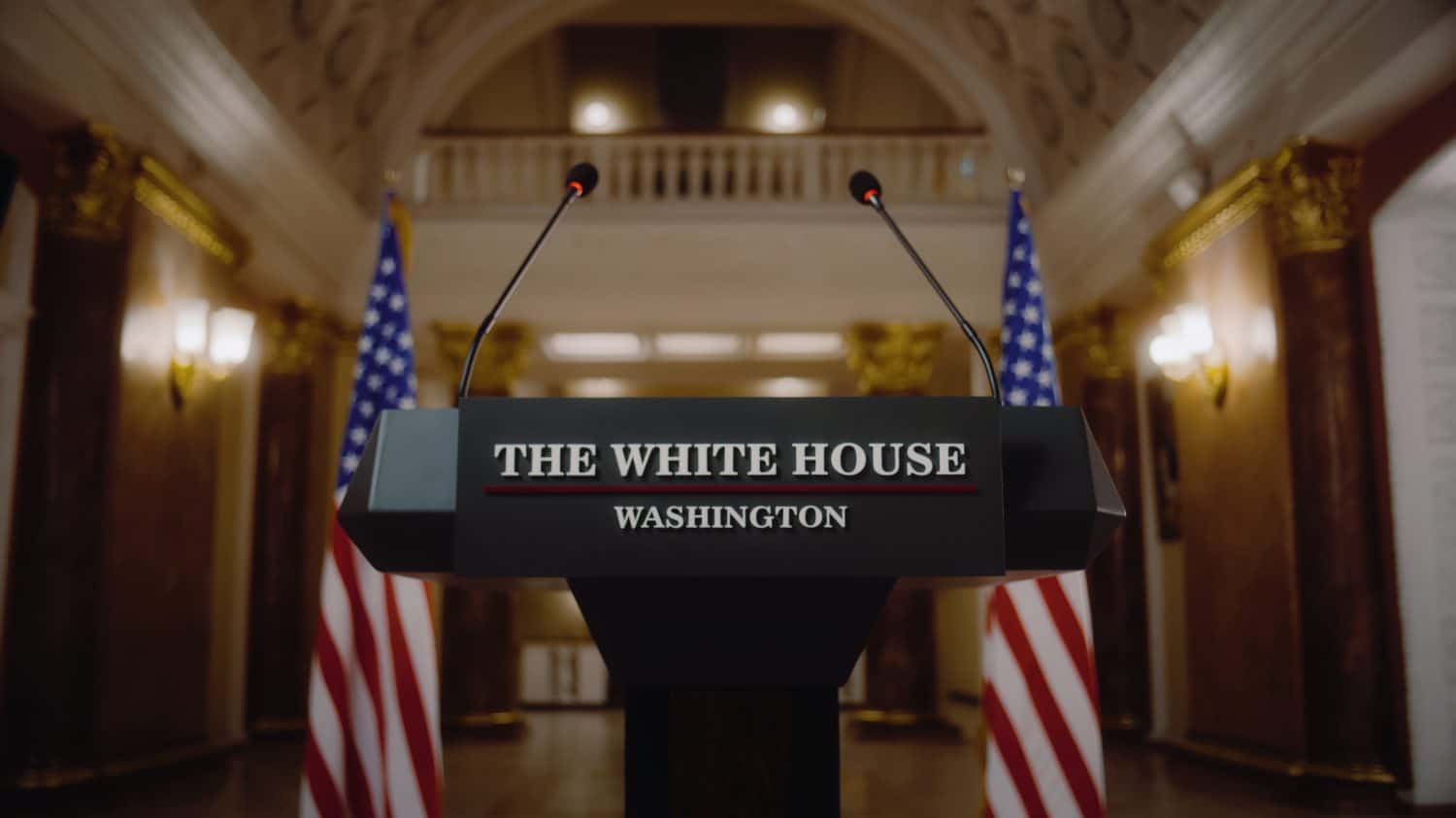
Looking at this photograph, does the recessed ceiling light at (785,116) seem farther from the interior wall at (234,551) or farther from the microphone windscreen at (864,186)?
the microphone windscreen at (864,186)

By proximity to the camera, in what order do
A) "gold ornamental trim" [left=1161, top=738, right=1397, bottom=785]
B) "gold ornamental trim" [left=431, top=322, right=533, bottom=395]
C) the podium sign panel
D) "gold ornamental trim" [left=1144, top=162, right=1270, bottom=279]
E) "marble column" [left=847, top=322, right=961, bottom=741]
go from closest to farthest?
the podium sign panel
"gold ornamental trim" [left=1161, top=738, right=1397, bottom=785]
"gold ornamental trim" [left=1144, top=162, right=1270, bottom=279]
"marble column" [left=847, top=322, right=961, bottom=741]
"gold ornamental trim" [left=431, top=322, right=533, bottom=395]

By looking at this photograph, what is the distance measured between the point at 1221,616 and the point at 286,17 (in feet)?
24.6

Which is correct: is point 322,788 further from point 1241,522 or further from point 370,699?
point 1241,522

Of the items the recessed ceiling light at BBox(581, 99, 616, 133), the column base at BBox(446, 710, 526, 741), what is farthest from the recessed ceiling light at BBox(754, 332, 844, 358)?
the recessed ceiling light at BBox(581, 99, 616, 133)

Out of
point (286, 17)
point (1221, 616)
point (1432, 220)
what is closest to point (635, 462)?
point (1432, 220)

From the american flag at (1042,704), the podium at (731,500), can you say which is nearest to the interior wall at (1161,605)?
the american flag at (1042,704)

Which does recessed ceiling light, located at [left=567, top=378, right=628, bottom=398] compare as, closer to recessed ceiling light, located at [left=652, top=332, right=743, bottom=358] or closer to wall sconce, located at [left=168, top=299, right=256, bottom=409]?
recessed ceiling light, located at [left=652, top=332, right=743, bottom=358]

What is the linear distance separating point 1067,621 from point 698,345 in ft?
25.6

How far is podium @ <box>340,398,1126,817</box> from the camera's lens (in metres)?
1.37

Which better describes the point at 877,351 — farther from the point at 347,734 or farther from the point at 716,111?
the point at 347,734

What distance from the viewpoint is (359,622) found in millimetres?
3932

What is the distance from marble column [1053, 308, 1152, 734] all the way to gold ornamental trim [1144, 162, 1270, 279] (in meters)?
1.70

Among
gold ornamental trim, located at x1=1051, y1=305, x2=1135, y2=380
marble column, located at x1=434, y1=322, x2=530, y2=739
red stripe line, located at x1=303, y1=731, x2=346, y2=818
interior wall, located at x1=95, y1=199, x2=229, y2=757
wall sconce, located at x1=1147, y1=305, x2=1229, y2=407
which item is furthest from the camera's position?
marble column, located at x1=434, y1=322, x2=530, y2=739

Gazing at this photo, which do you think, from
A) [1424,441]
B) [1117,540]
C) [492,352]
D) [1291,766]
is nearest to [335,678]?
[1291,766]
